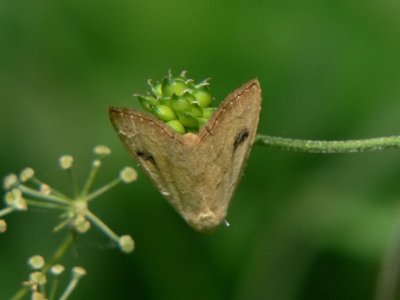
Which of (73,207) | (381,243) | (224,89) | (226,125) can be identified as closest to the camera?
(226,125)

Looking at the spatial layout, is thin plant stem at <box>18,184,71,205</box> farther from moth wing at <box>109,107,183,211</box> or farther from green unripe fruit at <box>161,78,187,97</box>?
green unripe fruit at <box>161,78,187,97</box>

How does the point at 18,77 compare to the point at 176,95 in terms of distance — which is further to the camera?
the point at 18,77

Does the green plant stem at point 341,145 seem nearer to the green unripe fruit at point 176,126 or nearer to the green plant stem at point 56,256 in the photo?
the green unripe fruit at point 176,126

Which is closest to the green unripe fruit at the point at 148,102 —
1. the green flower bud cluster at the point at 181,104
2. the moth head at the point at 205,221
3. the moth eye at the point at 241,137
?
the green flower bud cluster at the point at 181,104

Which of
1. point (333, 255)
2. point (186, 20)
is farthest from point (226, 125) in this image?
point (186, 20)

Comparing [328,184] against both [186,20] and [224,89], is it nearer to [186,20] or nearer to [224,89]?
[224,89]

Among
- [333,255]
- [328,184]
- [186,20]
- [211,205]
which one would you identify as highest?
[186,20]

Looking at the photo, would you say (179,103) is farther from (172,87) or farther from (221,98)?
(221,98)

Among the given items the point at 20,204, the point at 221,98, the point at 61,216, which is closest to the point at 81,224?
the point at 61,216

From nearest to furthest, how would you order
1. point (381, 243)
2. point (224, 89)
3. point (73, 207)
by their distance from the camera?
point (73, 207) < point (381, 243) < point (224, 89)
